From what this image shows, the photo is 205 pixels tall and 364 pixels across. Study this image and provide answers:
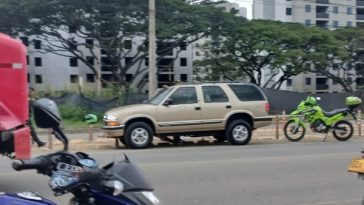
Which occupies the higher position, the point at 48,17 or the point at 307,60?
the point at 48,17

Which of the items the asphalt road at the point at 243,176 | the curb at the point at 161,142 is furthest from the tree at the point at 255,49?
the asphalt road at the point at 243,176

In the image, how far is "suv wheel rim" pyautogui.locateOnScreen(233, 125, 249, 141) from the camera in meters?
15.8

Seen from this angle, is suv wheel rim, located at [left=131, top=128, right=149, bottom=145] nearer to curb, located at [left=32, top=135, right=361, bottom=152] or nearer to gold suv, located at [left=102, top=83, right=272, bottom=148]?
gold suv, located at [left=102, top=83, right=272, bottom=148]

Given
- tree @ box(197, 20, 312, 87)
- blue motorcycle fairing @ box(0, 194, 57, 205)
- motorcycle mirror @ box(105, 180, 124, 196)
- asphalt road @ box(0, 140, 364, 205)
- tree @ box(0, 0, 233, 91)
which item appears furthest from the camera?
tree @ box(197, 20, 312, 87)

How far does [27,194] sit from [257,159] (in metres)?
9.32

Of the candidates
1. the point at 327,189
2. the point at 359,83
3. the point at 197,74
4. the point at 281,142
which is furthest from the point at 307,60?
the point at 327,189

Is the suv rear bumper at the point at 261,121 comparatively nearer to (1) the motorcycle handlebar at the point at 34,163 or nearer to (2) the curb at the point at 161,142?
(2) the curb at the point at 161,142

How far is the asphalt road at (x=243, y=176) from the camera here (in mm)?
8133

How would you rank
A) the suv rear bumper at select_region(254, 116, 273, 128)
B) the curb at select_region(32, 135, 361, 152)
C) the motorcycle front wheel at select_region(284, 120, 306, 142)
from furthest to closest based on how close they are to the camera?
the motorcycle front wheel at select_region(284, 120, 306, 142)
the suv rear bumper at select_region(254, 116, 273, 128)
the curb at select_region(32, 135, 361, 152)

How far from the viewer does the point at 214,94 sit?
15867mm

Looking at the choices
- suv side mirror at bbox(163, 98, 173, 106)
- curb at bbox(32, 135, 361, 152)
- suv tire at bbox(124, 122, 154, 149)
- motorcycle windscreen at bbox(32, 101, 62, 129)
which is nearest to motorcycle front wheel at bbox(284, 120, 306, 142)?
curb at bbox(32, 135, 361, 152)

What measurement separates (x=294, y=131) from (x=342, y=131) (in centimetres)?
143

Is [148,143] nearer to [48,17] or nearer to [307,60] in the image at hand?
[48,17]

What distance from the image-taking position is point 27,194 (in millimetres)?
3217
